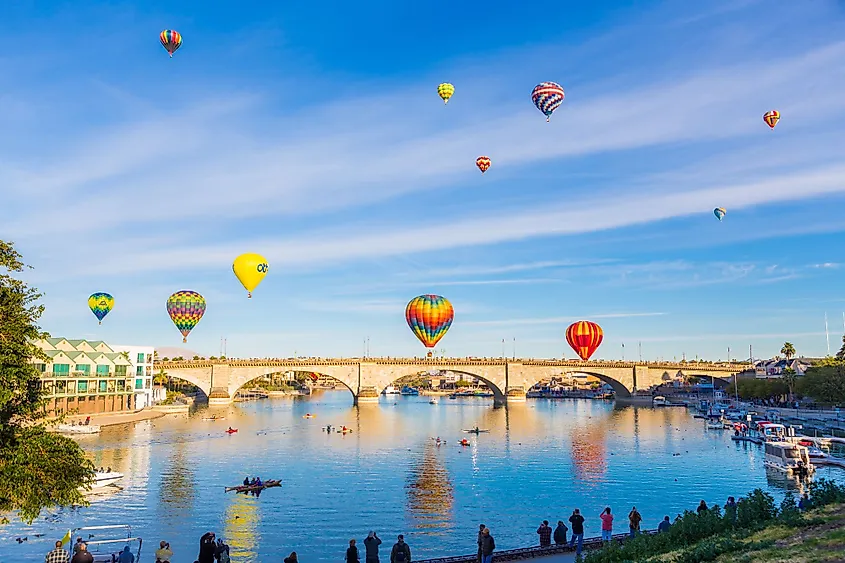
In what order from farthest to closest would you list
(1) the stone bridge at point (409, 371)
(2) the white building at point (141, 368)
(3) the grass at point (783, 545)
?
(1) the stone bridge at point (409, 371), (2) the white building at point (141, 368), (3) the grass at point (783, 545)

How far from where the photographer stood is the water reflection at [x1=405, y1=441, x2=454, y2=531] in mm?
43969

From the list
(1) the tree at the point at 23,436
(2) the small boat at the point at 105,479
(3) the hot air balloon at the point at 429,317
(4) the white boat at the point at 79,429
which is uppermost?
(3) the hot air balloon at the point at 429,317

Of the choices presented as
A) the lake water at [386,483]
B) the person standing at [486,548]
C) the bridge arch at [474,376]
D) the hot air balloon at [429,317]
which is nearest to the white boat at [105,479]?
the lake water at [386,483]

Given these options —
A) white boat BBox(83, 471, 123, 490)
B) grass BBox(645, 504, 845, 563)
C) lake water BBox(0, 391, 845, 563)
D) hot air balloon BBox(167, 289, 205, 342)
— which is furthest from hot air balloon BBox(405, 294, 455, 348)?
grass BBox(645, 504, 845, 563)

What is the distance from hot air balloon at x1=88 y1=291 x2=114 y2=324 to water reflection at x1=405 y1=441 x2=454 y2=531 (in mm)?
70350

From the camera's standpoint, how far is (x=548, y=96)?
77.6 m

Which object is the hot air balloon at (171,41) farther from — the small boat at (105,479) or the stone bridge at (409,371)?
the stone bridge at (409,371)

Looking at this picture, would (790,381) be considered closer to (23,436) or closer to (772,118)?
(772,118)

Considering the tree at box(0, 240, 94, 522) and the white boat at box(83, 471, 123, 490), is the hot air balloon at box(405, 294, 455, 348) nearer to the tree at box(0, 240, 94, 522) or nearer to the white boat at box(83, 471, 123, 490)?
the white boat at box(83, 471, 123, 490)

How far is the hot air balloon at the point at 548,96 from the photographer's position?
254 feet

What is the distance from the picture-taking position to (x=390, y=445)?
83.8 metres

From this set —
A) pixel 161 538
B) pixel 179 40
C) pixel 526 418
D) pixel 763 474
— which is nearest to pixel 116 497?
pixel 161 538

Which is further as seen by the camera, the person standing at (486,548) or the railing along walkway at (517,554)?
the railing along walkway at (517,554)

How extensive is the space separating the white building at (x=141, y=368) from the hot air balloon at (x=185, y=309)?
14.7m
